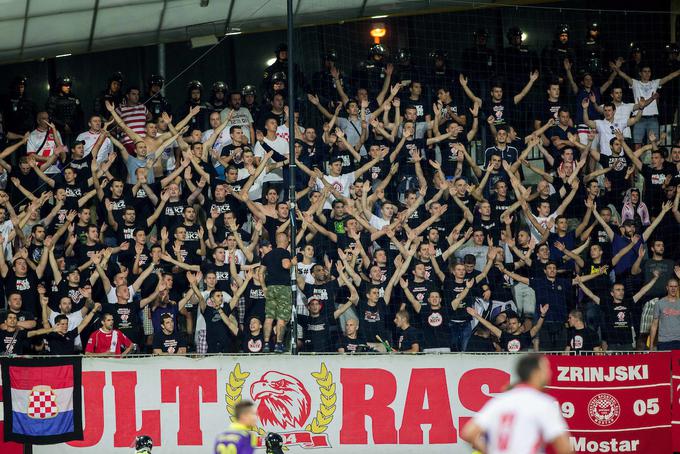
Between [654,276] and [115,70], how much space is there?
10633mm

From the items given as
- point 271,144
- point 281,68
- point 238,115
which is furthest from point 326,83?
point 271,144

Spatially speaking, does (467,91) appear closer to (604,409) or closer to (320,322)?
(320,322)

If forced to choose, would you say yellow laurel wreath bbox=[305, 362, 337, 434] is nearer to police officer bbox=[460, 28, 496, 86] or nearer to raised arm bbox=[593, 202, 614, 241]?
raised arm bbox=[593, 202, 614, 241]

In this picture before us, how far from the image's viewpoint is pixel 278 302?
16.8 metres

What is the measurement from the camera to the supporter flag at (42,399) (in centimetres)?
1559

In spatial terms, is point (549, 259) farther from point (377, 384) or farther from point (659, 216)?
point (377, 384)

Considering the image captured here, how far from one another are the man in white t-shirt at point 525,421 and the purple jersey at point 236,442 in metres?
2.91

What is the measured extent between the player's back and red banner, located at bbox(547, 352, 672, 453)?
322 inches

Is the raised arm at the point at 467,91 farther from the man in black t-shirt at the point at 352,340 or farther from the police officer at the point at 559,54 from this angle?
the man in black t-shirt at the point at 352,340

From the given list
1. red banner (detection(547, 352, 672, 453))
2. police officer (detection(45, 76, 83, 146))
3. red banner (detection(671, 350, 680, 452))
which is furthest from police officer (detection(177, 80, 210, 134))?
red banner (detection(671, 350, 680, 452))

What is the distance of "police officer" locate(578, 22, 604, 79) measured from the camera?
2080 centimetres

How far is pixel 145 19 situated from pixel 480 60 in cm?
604

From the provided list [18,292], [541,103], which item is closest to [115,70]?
[18,292]

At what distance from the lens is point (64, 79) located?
2005 cm
